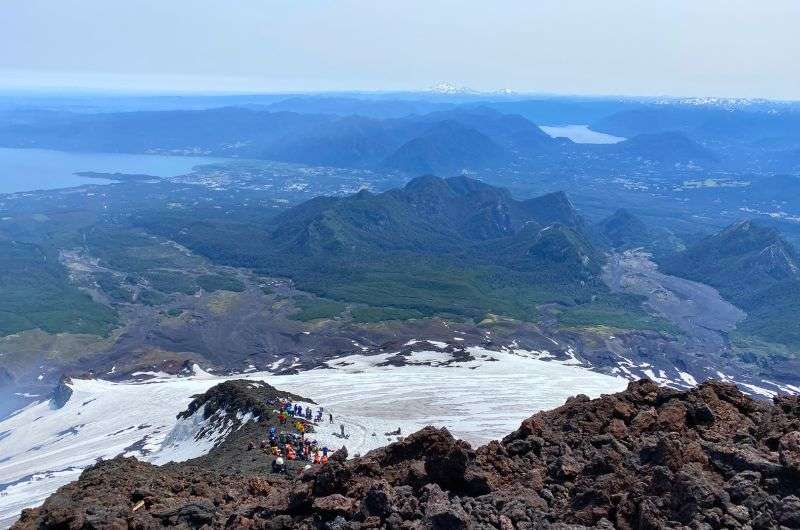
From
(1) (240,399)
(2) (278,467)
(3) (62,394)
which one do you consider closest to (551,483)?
(2) (278,467)

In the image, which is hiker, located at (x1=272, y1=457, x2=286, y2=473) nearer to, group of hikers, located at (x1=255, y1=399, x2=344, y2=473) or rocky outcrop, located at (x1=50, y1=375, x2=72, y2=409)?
group of hikers, located at (x1=255, y1=399, x2=344, y2=473)

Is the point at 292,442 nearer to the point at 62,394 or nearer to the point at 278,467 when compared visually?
the point at 278,467

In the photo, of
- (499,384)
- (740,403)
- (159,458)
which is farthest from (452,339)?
(740,403)

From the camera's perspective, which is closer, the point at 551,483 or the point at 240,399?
the point at 551,483

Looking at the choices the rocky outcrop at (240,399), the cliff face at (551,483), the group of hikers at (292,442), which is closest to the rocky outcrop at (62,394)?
the rocky outcrop at (240,399)

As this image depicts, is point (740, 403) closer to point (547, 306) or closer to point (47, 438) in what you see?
point (47, 438)

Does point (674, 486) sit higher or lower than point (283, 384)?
higher
